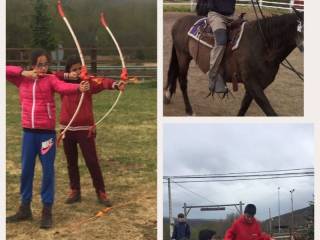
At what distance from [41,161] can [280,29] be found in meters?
2.46

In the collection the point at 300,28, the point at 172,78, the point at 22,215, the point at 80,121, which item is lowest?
→ the point at 22,215

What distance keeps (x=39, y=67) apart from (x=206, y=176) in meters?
1.91

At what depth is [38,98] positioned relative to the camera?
171 inches

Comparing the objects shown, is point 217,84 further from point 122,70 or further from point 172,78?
point 122,70

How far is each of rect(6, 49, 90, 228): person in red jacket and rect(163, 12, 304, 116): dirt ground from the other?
1135 mm

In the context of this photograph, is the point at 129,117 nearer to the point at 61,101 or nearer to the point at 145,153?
the point at 145,153

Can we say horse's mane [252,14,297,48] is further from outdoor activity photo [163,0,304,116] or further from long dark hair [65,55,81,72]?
long dark hair [65,55,81,72]

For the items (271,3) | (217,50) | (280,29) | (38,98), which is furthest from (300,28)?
(38,98)

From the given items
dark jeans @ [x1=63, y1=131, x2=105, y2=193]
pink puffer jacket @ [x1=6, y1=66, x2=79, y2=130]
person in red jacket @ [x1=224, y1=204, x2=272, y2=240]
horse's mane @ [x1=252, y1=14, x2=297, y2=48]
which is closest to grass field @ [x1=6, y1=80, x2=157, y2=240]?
dark jeans @ [x1=63, y1=131, x2=105, y2=193]

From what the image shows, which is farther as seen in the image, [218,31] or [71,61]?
[218,31]

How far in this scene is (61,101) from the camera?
4.60m

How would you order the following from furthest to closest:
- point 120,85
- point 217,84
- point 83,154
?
point 217,84, point 83,154, point 120,85

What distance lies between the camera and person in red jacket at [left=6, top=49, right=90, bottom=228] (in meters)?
4.33

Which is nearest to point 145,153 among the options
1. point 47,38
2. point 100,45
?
point 100,45
